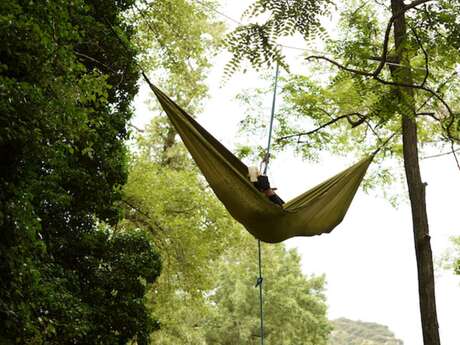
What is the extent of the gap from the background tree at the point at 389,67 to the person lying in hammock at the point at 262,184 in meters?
0.72

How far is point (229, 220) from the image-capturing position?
22.5ft

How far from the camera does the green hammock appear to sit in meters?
2.80

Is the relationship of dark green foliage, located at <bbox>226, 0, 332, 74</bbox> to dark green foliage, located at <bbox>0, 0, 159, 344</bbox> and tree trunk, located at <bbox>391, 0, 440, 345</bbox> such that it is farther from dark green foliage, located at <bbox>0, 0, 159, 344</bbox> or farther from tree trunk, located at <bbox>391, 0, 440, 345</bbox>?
tree trunk, located at <bbox>391, 0, 440, 345</bbox>

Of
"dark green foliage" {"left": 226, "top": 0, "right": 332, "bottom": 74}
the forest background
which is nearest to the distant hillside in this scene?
the forest background

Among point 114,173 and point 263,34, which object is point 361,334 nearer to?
point 114,173

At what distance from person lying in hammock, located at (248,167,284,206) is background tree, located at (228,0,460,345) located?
0.72 m

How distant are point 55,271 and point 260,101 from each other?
9.87 ft

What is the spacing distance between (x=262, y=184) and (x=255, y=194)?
20 cm

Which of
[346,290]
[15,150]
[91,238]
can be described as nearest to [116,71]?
[91,238]

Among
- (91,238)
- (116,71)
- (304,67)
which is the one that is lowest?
(91,238)

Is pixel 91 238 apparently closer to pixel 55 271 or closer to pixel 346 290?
pixel 55 271

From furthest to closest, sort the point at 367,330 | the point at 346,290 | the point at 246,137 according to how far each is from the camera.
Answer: the point at 367,330 < the point at 346,290 < the point at 246,137

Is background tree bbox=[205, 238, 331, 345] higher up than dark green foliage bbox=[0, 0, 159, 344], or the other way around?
background tree bbox=[205, 238, 331, 345]

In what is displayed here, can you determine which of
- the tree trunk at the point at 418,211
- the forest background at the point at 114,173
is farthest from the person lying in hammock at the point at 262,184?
the tree trunk at the point at 418,211
